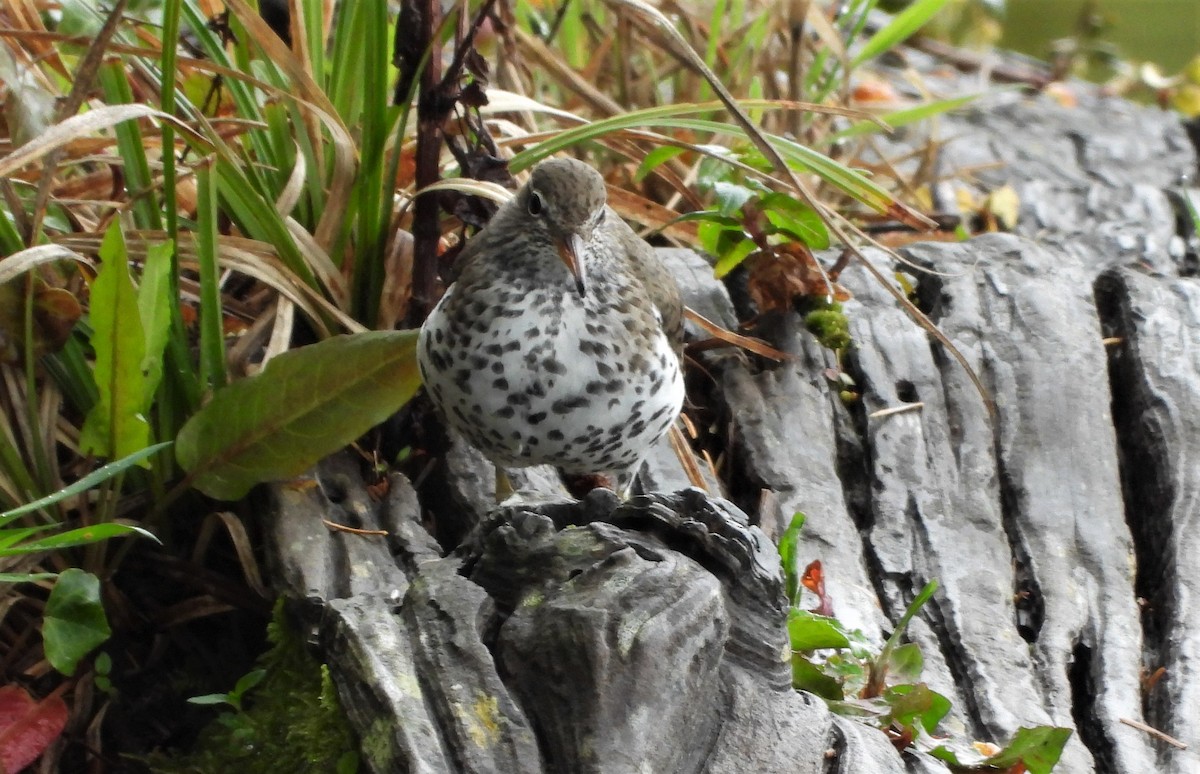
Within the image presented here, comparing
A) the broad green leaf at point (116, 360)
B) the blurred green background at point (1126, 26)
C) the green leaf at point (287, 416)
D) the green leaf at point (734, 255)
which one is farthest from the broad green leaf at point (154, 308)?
the blurred green background at point (1126, 26)

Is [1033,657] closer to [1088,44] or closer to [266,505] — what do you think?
[266,505]

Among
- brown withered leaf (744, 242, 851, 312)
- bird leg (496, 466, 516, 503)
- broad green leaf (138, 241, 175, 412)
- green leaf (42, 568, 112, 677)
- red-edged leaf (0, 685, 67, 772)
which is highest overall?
brown withered leaf (744, 242, 851, 312)

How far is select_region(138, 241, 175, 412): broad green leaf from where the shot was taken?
9.69 feet

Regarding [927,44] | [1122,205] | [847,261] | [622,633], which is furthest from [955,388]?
[927,44]

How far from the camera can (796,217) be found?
3881mm

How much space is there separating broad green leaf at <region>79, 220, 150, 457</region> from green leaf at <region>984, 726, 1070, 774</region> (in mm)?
2046

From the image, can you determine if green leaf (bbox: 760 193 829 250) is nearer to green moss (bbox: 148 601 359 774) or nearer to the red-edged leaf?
green moss (bbox: 148 601 359 774)

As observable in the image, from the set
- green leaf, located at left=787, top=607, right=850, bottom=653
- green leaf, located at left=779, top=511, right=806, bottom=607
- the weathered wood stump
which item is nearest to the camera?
the weathered wood stump

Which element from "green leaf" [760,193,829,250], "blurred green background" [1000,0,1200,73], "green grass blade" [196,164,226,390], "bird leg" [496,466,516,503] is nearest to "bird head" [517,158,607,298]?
"bird leg" [496,466,516,503]

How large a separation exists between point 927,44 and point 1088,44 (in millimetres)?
1627

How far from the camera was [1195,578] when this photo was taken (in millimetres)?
3475

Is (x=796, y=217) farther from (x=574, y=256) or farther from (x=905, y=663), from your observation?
(x=905, y=663)

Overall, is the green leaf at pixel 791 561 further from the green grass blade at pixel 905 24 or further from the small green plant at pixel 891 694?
the green grass blade at pixel 905 24

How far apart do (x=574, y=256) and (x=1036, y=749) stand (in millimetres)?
1434
